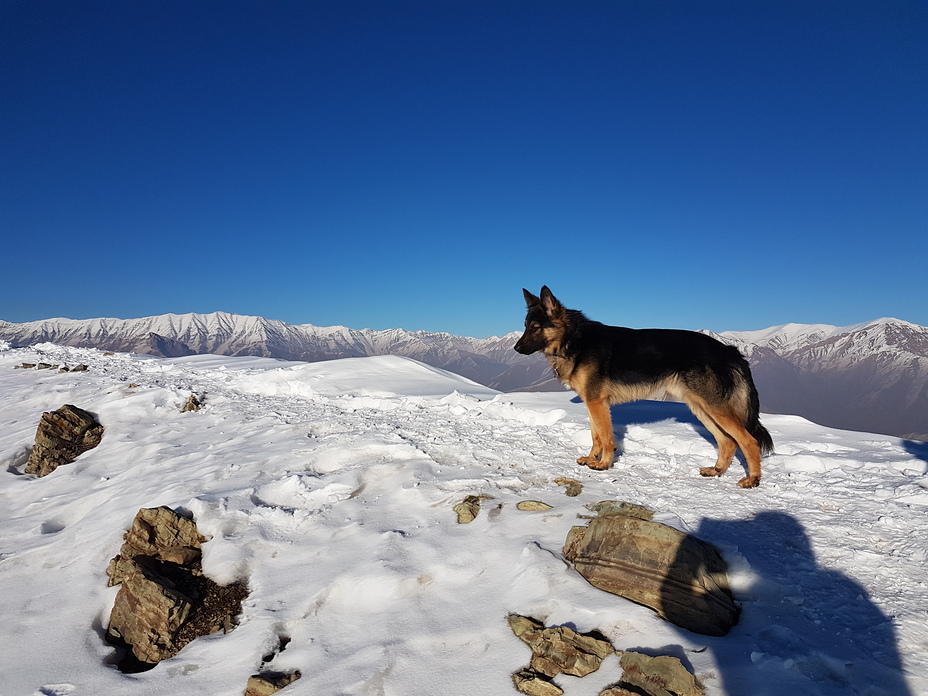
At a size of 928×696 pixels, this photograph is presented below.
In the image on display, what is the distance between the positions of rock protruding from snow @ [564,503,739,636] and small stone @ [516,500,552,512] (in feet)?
2.95

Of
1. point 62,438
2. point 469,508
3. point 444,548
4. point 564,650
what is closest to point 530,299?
point 469,508

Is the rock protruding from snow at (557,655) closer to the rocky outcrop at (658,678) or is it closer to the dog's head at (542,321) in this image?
the rocky outcrop at (658,678)

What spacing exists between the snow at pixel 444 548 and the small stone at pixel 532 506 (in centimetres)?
13

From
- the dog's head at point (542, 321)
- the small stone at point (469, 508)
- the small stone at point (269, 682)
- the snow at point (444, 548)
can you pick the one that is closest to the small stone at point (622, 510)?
the snow at point (444, 548)

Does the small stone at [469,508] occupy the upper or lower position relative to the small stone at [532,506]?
lower

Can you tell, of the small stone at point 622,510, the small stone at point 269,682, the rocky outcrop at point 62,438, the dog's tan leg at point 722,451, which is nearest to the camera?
the small stone at point 269,682

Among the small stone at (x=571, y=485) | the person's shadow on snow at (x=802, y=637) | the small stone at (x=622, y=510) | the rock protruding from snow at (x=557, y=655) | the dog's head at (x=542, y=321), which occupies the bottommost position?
the rock protruding from snow at (x=557, y=655)

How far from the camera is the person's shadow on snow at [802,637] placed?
8.57ft

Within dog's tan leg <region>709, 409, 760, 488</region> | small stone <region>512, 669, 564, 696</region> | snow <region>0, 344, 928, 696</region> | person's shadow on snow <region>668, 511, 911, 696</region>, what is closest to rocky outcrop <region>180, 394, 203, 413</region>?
snow <region>0, 344, 928, 696</region>

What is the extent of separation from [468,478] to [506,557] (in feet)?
6.69

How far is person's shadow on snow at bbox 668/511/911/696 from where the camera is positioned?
8.57ft

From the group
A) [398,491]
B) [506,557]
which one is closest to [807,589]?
[506,557]

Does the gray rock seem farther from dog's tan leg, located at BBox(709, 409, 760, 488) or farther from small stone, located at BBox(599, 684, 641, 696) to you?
dog's tan leg, located at BBox(709, 409, 760, 488)

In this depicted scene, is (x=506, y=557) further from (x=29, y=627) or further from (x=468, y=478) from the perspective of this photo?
(x=29, y=627)
